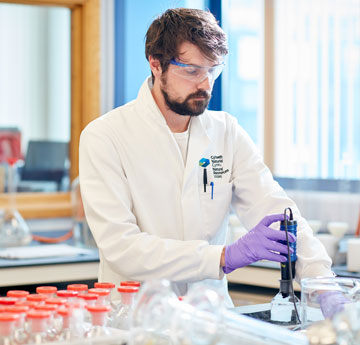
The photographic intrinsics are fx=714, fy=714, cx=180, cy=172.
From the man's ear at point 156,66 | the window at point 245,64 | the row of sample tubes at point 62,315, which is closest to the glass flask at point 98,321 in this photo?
the row of sample tubes at point 62,315

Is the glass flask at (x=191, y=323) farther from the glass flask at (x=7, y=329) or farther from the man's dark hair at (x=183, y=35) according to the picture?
the man's dark hair at (x=183, y=35)

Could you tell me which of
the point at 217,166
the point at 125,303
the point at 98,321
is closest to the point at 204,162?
the point at 217,166

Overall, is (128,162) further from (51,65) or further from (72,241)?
(51,65)

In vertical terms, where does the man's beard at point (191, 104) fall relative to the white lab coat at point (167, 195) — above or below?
above

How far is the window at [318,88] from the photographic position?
3398 mm

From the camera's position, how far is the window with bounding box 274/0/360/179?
11.1 ft

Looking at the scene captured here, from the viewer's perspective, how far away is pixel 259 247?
1.92m

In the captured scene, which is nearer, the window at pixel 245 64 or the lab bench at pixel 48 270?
the lab bench at pixel 48 270

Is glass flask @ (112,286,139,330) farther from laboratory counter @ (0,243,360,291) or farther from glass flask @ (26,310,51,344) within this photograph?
laboratory counter @ (0,243,360,291)

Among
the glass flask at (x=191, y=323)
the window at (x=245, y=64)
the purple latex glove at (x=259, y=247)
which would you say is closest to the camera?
the glass flask at (x=191, y=323)

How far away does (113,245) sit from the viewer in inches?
80.7

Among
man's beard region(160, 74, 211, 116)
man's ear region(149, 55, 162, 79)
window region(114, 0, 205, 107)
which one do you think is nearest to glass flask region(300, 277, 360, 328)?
man's beard region(160, 74, 211, 116)

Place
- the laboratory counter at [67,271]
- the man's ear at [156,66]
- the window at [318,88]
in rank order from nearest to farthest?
the man's ear at [156,66]
the laboratory counter at [67,271]
the window at [318,88]

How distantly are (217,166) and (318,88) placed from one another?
1.35m
